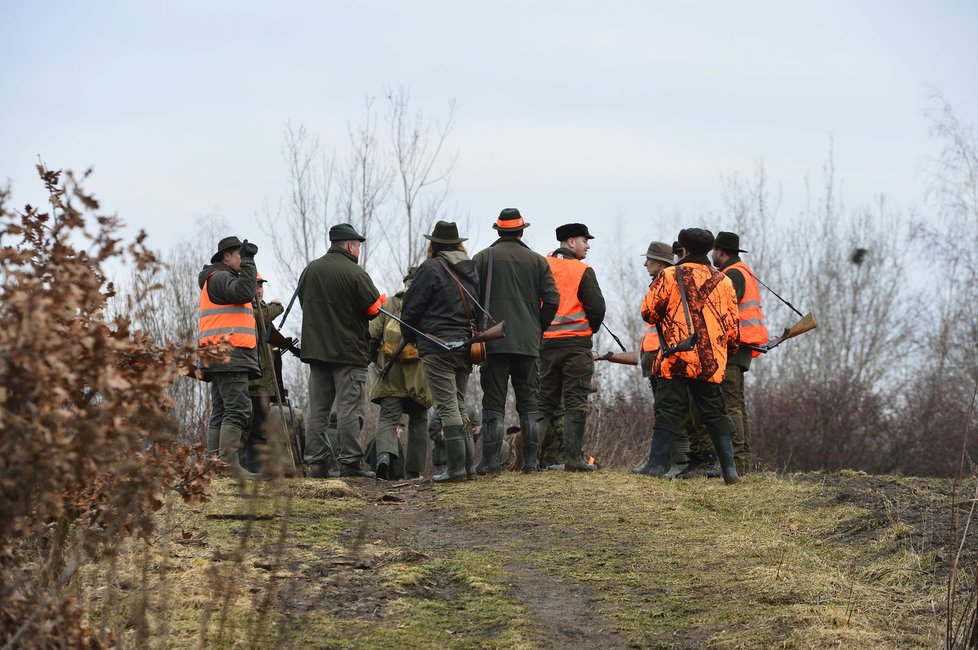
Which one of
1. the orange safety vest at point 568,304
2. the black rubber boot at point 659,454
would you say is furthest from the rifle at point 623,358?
the black rubber boot at point 659,454

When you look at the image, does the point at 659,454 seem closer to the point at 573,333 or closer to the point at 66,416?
the point at 573,333

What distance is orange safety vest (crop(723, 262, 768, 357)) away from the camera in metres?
11.9

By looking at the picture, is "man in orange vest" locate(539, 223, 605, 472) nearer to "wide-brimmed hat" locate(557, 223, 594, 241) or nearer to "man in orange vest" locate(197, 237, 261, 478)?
"wide-brimmed hat" locate(557, 223, 594, 241)

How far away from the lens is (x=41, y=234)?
4.69 meters

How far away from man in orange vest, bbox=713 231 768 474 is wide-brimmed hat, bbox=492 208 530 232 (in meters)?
1.85

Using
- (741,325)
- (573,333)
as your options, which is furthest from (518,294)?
(741,325)

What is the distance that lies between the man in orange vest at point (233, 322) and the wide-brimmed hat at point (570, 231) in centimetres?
292

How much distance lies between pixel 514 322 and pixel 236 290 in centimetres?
240

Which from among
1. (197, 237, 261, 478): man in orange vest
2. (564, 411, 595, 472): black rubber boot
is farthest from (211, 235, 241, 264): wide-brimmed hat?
(564, 411, 595, 472): black rubber boot

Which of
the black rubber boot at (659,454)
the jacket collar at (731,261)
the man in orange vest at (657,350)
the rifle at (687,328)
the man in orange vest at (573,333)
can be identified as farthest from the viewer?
the man in orange vest at (657,350)

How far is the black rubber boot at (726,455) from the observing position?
1058 cm

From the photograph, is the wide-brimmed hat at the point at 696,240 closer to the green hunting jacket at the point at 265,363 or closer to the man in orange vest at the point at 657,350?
the man in orange vest at the point at 657,350

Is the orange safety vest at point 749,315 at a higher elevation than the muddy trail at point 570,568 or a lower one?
higher

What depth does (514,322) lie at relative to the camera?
37.1ft
